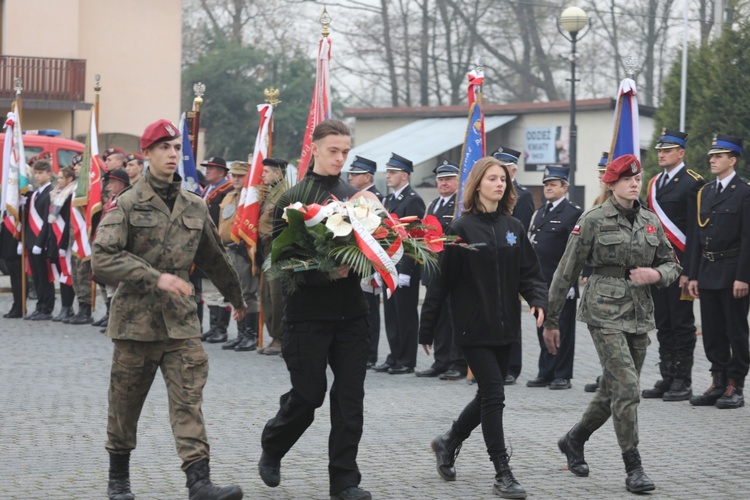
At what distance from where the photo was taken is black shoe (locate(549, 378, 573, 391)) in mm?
11523

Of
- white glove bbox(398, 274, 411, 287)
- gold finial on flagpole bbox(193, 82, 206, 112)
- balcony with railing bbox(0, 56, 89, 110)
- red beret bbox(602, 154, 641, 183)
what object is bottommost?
white glove bbox(398, 274, 411, 287)

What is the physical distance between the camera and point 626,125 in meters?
11.2

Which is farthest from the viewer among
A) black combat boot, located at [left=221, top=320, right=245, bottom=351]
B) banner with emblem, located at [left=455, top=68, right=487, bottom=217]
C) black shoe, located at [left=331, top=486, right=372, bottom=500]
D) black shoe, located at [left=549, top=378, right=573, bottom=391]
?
black combat boot, located at [left=221, top=320, right=245, bottom=351]

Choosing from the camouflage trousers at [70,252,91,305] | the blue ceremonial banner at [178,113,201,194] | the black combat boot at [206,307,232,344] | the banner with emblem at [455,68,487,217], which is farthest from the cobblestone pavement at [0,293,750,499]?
the camouflage trousers at [70,252,91,305]

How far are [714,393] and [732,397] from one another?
0.21 metres

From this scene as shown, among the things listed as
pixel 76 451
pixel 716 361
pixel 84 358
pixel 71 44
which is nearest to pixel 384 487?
pixel 76 451

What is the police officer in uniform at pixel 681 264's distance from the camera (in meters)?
10.8

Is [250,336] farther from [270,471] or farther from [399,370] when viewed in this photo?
[270,471]

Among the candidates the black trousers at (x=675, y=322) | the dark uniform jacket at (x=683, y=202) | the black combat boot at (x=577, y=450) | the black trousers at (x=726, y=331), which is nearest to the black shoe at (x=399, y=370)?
the black trousers at (x=675, y=322)

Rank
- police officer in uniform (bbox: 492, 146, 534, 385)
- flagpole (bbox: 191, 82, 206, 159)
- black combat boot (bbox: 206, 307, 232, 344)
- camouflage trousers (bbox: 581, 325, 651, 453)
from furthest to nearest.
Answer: flagpole (bbox: 191, 82, 206, 159) → black combat boot (bbox: 206, 307, 232, 344) → police officer in uniform (bbox: 492, 146, 534, 385) → camouflage trousers (bbox: 581, 325, 651, 453)

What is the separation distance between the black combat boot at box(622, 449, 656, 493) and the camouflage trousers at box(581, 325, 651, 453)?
5 centimetres

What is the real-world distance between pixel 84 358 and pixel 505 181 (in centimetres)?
718

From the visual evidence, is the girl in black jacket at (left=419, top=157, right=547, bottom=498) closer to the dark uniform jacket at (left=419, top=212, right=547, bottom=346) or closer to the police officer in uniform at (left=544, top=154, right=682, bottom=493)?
the dark uniform jacket at (left=419, top=212, right=547, bottom=346)

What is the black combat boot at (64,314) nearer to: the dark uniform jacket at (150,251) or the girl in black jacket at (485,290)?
the girl in black jacket at (485,290)
